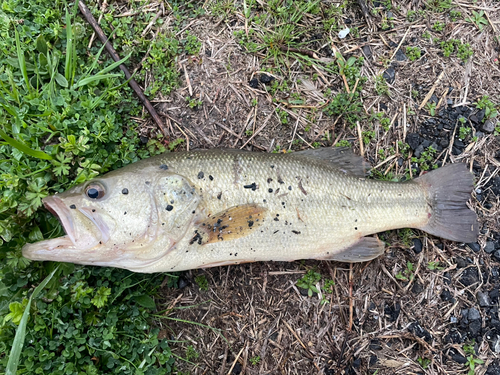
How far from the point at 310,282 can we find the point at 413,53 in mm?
3061

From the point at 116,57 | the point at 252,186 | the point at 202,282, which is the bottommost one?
the point at 202,282

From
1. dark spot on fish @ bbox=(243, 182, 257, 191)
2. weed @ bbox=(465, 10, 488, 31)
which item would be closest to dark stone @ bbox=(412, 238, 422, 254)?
dark spot on fish @ bbox=(243, 182, 257, 191)

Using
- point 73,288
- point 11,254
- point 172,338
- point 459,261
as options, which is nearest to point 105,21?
point 11,254

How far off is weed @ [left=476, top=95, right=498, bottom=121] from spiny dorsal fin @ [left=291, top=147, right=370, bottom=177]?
5.49 feet

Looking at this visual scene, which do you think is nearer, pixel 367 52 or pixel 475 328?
pixel 475 328

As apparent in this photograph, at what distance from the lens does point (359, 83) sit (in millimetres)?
3930

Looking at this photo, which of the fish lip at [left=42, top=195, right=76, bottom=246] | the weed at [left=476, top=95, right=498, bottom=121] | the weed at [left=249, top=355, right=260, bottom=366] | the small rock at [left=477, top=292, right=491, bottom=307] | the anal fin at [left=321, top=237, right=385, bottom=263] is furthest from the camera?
the weed at [left=476, top=95, right=498, bottom=121]

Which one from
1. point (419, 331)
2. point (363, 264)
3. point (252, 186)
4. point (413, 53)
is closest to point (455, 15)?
point (413, 53)

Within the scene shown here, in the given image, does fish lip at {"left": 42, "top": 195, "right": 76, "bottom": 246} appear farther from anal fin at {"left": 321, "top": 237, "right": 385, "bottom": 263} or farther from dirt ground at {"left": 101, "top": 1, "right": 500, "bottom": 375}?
anal fin at {"left": 321, "top": 237, "right": 385, "bottom": 263}

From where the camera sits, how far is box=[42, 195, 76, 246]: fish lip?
2.85 meters

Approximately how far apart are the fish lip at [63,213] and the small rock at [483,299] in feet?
14.4

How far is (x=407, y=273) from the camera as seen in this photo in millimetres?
3770

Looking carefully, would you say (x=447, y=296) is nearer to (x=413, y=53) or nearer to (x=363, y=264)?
(x=363, y=264)

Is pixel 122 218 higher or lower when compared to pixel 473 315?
higher
